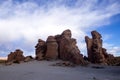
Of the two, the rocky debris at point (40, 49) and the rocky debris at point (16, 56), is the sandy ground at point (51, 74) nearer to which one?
the rocky debris at point (16, 56)

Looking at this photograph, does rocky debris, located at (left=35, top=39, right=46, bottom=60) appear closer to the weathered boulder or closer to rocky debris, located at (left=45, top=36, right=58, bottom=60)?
rocky debris, located at (left=45, top=36, right=58, bottom=60)

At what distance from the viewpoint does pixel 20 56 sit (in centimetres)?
4312

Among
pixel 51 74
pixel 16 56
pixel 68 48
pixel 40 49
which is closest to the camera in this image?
pixel 51 74

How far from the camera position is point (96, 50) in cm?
4584

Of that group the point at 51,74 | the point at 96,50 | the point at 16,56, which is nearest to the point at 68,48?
the point at 96,50

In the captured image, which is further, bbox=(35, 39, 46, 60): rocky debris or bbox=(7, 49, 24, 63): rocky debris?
bbox=(35, 39, 46, 60): rocky debris

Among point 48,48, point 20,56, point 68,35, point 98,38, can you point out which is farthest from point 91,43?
point 20,56

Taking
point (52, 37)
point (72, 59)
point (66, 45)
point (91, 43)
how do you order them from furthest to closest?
point (91, 43)
point (52, 37)
point (66, 45)
point (72, 59)

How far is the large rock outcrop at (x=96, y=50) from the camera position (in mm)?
45594

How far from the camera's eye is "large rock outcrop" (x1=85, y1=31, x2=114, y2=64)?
150 feet

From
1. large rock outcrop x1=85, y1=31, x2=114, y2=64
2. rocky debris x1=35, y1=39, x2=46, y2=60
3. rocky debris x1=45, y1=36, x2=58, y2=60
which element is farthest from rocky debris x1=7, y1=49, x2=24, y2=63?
large rock outcrop x1=85, y1=31, x2=114, y2=64

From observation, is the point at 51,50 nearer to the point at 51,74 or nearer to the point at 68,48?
the point at 68,48

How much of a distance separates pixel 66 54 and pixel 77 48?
7.67 ft

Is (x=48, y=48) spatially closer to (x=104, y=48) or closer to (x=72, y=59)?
(x=72, y=59)
